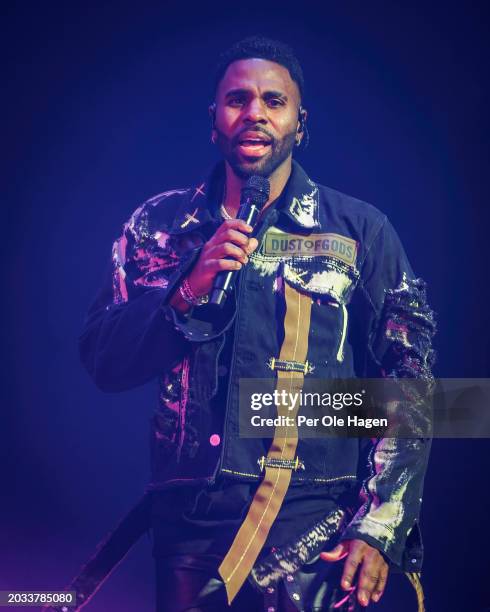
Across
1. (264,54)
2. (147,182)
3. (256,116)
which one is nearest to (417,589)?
(256,116)

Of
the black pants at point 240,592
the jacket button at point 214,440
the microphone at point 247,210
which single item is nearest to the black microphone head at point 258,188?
the microphone at point 247,210

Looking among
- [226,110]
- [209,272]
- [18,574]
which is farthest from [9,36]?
[18,574]

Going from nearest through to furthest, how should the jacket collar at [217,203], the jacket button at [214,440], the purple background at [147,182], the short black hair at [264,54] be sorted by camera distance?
the jacket button at [214,440]
the jacket collar at [217,203]
the short black hair at [264,54]
the purple background at [147,182]

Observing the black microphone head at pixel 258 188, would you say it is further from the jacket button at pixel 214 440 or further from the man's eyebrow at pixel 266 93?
the jacket button at pixel 214 440

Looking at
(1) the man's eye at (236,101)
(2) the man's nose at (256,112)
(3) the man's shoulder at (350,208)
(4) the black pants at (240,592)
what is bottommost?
(4) the black pants at (240,592)

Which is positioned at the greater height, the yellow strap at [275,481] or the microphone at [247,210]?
the microphone at [247,210]

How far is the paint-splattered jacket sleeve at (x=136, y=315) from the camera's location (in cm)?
195

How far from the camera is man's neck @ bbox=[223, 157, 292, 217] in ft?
7.30

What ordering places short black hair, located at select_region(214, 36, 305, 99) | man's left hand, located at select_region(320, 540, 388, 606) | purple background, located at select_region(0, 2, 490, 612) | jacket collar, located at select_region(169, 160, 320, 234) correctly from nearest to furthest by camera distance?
man's left hand, located at select_region(320, 540, 388, 606), jacket collar, located at select_region(169, 160, 320, 234), short black hair, located at select_region(214, 36, 305, 99), purple background, located at select_region(0, 2, 490, 612)

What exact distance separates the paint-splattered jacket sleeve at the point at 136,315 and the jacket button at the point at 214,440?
217 millimetres

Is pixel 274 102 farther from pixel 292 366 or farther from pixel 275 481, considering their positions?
pixel 275 481

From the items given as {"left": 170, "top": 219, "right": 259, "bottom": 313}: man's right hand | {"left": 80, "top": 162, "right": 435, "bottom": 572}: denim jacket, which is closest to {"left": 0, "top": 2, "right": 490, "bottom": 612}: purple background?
{"left": 80, "top": 162, "right": 435, "bottom": 572}: denim jacket

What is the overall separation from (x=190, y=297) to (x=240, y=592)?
70 cm

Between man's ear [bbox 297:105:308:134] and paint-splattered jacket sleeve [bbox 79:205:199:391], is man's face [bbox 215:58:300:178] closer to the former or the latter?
man's ear [bbox 297:105:308:134]
